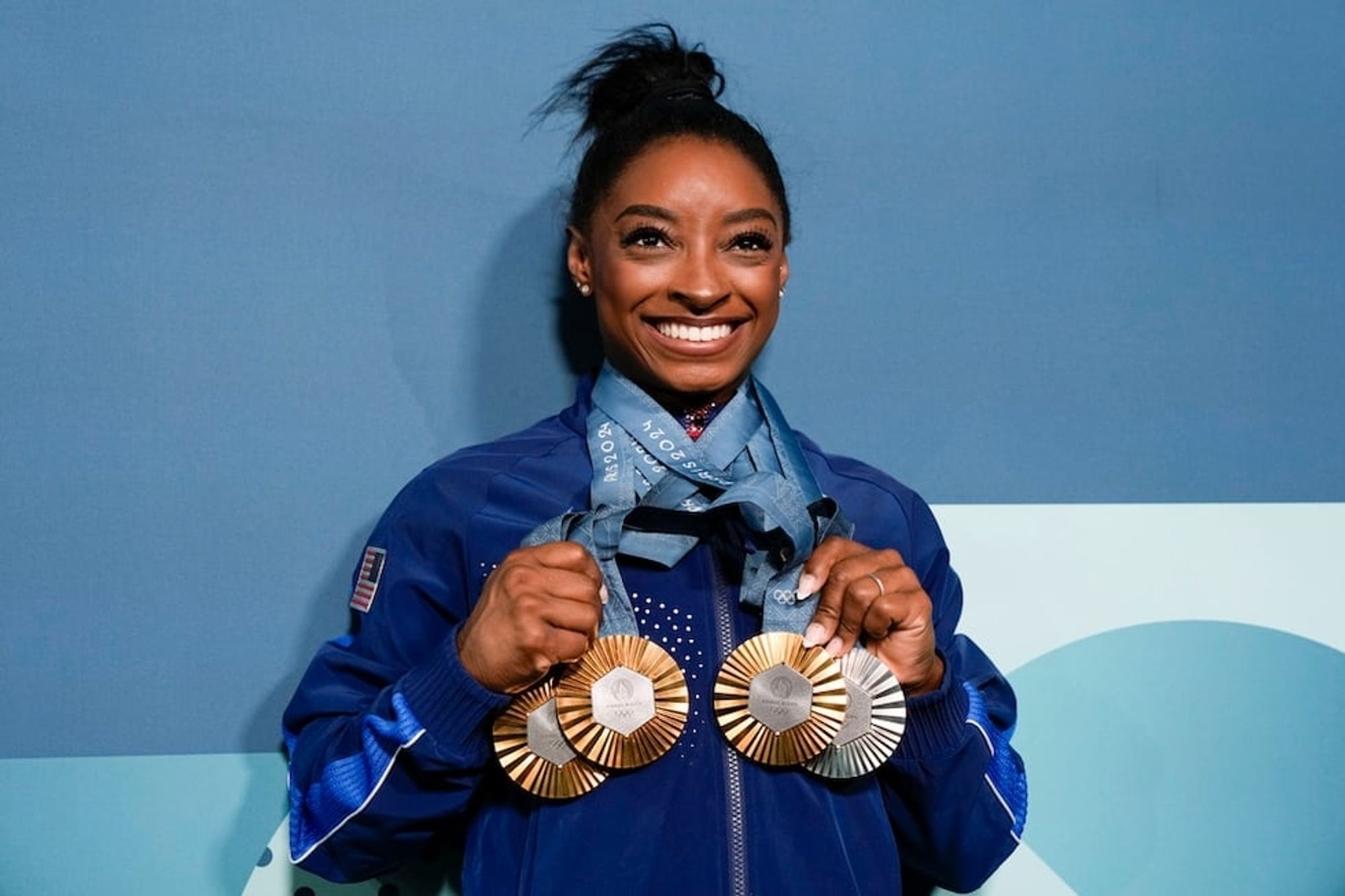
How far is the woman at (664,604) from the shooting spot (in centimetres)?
141

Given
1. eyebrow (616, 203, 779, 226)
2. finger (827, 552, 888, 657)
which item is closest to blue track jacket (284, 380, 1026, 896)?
finger (827, 552, 888, 657)

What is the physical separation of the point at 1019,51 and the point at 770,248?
0.54 meters

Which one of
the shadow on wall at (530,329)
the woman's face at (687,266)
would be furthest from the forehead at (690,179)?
Result: the shadow on wall at (530,329)

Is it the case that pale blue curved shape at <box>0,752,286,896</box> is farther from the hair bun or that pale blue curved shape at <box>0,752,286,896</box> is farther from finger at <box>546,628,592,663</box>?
the hair bun

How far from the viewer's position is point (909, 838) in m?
1.60

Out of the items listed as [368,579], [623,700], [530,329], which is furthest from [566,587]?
[530,329]

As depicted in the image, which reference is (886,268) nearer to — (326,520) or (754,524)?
(754,524)

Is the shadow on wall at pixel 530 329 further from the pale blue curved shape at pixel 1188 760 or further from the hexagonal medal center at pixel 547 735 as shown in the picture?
the pale blue curved shape at pixel 1188 760

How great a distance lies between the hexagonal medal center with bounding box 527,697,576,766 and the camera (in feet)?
4.63

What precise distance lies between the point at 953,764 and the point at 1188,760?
55cm

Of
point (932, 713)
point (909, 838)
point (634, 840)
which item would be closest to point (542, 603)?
point (634, 840)

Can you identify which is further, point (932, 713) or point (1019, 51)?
point (1019, 51)

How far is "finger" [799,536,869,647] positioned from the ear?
1.35 ft

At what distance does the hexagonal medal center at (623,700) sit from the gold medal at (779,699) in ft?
0.25
